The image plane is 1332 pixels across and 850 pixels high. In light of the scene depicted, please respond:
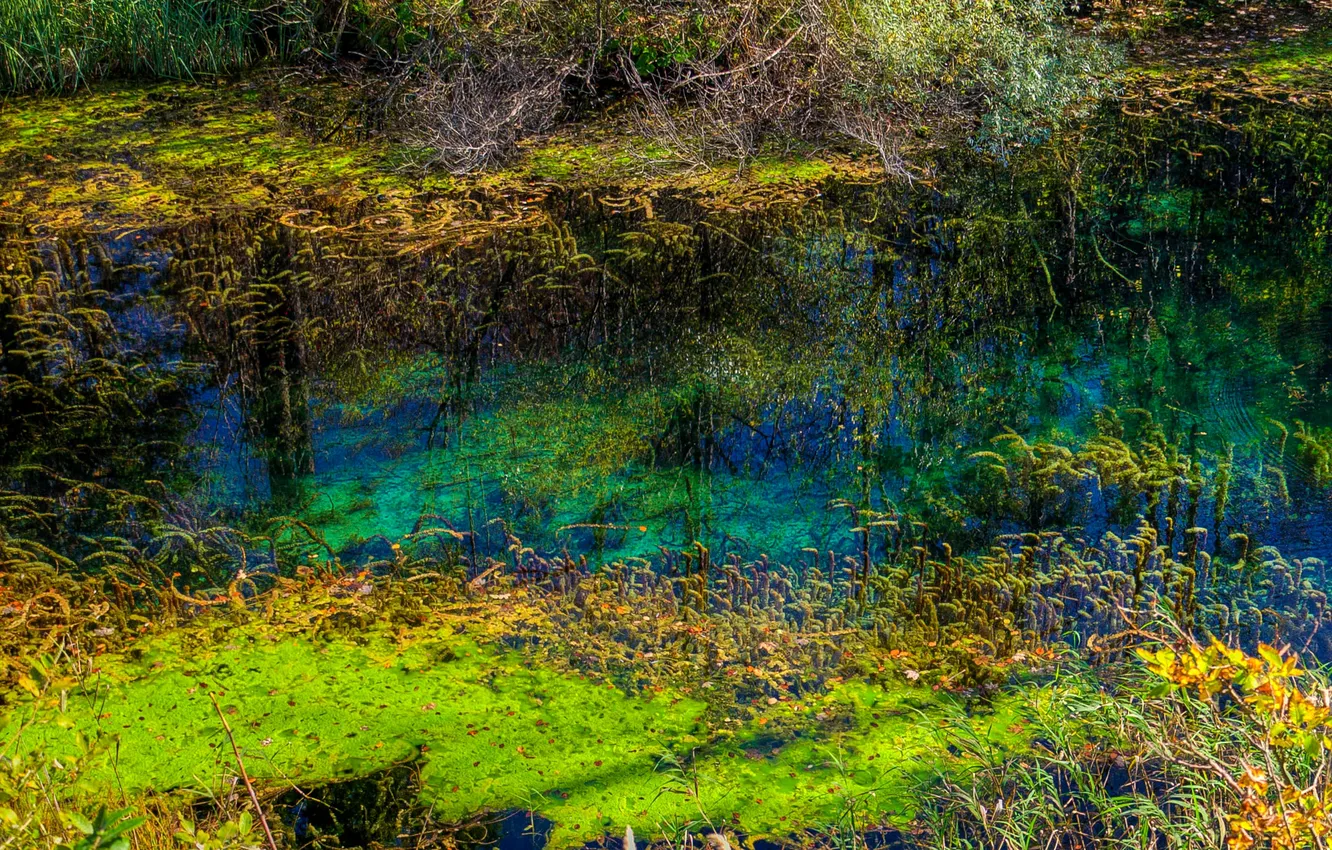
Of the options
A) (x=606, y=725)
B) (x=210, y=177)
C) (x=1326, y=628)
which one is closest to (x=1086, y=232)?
(x=1326, y=628)

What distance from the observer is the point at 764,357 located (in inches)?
198

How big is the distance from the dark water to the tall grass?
2459 millimetres

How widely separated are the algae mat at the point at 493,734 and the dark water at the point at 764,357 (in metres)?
0.69

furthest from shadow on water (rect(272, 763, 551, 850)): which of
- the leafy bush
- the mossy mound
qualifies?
the mossy mound

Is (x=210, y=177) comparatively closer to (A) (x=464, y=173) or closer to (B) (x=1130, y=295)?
(A) (x=464, y=173)

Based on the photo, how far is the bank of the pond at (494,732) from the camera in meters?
2.82

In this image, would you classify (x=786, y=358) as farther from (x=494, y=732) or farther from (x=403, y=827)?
(x=403, y=827)

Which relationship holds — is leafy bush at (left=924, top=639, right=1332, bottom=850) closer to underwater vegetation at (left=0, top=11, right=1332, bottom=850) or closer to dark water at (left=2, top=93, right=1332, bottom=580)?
underwater vegetation at (left=0, top=11, right=1332, bottom=850)

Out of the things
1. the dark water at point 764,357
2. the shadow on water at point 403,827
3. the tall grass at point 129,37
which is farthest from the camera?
the tall grass at point 129,37

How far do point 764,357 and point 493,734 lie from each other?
239 centimetres

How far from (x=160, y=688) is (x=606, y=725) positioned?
1.19 meters

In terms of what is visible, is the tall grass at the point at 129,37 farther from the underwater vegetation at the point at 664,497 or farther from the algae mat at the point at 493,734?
the algae mat at the point at 493,734

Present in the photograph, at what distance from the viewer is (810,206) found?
628 centimetres

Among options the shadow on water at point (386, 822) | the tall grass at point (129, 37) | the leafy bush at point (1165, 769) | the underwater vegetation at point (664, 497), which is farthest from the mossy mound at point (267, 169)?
the leafy bush at point (1165, 769)
